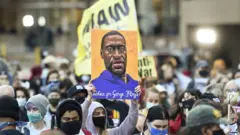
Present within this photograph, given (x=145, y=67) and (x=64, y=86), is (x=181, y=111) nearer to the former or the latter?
(x=145, y=67)

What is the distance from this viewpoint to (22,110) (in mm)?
11133

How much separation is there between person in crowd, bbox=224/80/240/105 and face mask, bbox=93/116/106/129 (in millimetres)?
1581

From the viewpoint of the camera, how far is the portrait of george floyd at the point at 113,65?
970 centimetres

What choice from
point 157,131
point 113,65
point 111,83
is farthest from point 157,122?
point 113,65

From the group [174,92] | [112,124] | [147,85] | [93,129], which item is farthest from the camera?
[174,92]

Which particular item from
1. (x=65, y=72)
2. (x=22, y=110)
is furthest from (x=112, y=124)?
(x=65, y=72)

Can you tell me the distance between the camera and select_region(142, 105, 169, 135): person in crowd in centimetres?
898

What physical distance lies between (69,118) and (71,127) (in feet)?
0.30

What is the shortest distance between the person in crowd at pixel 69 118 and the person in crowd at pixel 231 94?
2353 mm

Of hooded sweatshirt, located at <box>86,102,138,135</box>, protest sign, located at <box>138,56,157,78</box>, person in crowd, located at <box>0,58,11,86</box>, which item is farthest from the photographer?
person in crowd, located at <box>0,58,11,86</box>

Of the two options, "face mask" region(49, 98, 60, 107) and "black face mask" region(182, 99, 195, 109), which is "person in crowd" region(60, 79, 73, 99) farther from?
"black face mask" region(182, 99, 195, 109)

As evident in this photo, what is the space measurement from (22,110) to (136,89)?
206 centimetres

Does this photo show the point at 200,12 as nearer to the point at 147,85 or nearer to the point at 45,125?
the point at 147,85

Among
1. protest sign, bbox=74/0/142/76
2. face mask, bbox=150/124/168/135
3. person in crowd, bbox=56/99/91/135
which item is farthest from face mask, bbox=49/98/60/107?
person in crowd, bbox=56/99/91/135
